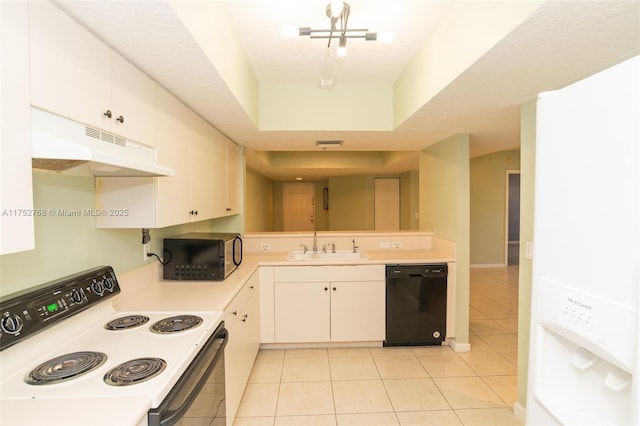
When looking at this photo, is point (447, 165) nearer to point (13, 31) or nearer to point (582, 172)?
point (582, 172)

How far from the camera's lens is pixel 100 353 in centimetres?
120

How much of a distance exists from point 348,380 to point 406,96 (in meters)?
2.32

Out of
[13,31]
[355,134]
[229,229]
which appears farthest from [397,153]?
[13,31]

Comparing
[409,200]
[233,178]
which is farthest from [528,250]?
[409,200]

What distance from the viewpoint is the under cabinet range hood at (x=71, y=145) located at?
3.01ft

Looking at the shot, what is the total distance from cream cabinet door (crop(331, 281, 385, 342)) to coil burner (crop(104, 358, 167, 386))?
1.98 m

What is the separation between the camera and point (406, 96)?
2379 mm

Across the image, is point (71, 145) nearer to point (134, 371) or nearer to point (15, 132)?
point (15, 132)

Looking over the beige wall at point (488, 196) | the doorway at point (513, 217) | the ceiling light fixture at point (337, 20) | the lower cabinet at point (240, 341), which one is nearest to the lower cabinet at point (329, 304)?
the lower cabinet at point (240, 341)

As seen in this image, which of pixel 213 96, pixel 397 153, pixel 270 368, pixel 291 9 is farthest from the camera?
pixel 397 153

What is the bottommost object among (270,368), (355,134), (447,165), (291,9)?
(270,368)

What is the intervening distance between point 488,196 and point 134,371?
640cm

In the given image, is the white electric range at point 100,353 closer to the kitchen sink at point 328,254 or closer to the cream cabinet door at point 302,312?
the cream cabinet door at point 302,312

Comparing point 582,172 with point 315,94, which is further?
point 315,94
